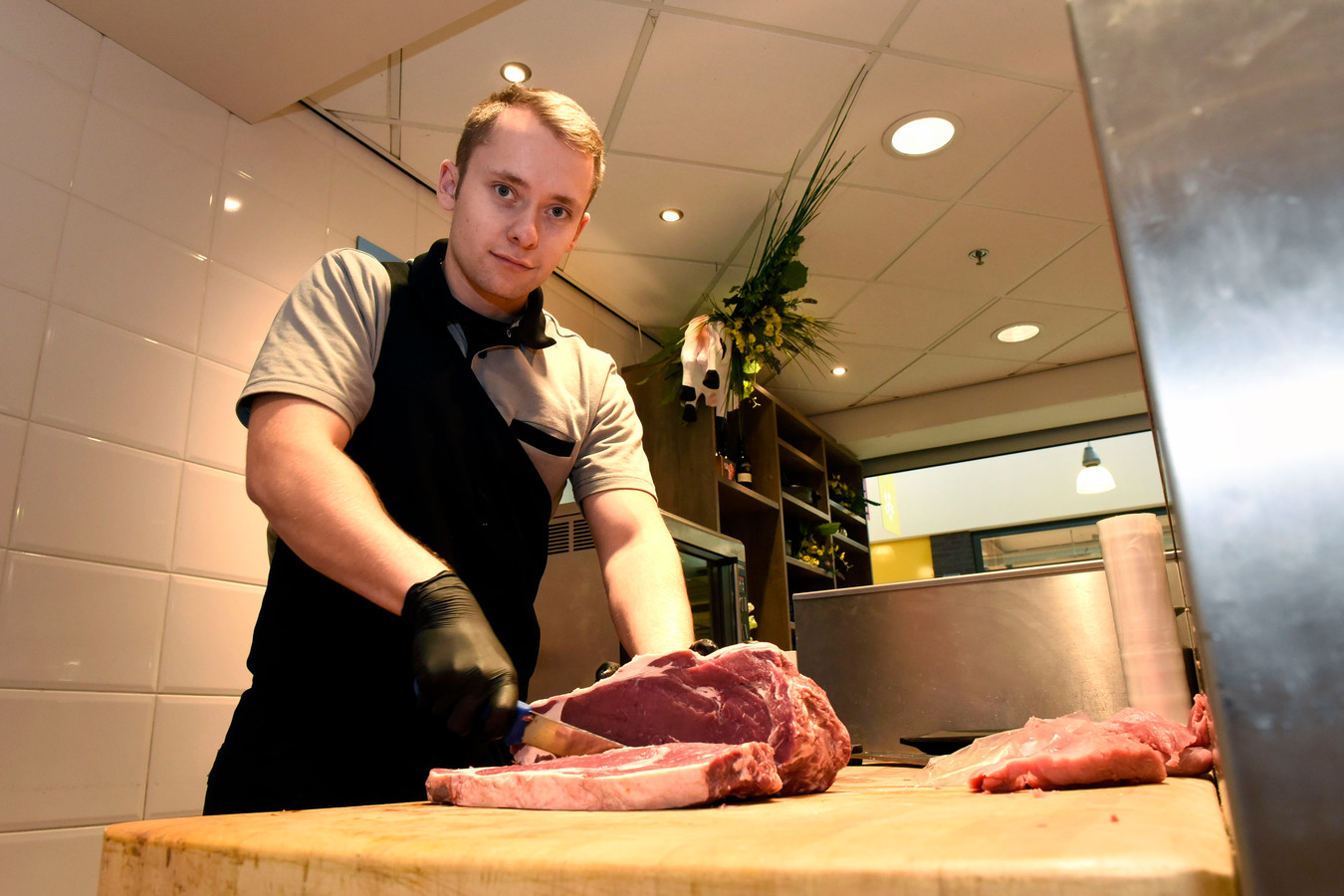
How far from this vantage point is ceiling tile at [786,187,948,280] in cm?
398

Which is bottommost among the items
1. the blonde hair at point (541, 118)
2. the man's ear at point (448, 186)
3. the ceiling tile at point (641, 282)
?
the man's ear at point (448, 186)

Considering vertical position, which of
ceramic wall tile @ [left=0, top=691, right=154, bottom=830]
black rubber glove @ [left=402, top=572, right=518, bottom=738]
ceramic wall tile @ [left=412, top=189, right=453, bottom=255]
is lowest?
ceramic wall tile @ [left=0, top=691, right=154, bottom=830]

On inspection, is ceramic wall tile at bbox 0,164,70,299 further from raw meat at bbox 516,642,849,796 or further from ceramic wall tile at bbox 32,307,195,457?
raw meat at bbox 516,642,849,796

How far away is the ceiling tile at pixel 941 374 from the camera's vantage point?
19.3 feet

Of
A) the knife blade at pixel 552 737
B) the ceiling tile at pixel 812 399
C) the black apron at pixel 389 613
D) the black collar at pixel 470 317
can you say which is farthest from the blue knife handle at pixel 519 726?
the ceiling tile at pixel 812 399

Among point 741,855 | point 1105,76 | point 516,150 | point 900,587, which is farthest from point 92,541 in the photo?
point 1105,76

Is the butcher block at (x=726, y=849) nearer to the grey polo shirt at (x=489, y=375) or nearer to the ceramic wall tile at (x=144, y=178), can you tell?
the grey polo shirt at (x=489, y=375)

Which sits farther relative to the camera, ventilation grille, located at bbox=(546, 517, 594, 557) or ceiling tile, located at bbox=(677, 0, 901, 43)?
ventilation grille, located at bbox=(546, 517, 594, 557)

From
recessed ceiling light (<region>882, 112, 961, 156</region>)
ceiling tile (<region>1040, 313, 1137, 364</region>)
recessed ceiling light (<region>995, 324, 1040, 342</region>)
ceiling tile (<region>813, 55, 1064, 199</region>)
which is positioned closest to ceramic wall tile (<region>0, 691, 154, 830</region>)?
ceiling tile (<region>813, 55, 1064, 199</region>)

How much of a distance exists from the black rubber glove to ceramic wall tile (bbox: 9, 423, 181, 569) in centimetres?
170

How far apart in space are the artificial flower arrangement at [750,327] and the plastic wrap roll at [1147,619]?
101 inches

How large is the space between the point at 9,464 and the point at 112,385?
0.35 metres

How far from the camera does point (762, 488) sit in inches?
207

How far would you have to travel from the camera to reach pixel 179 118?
9.12 feet
